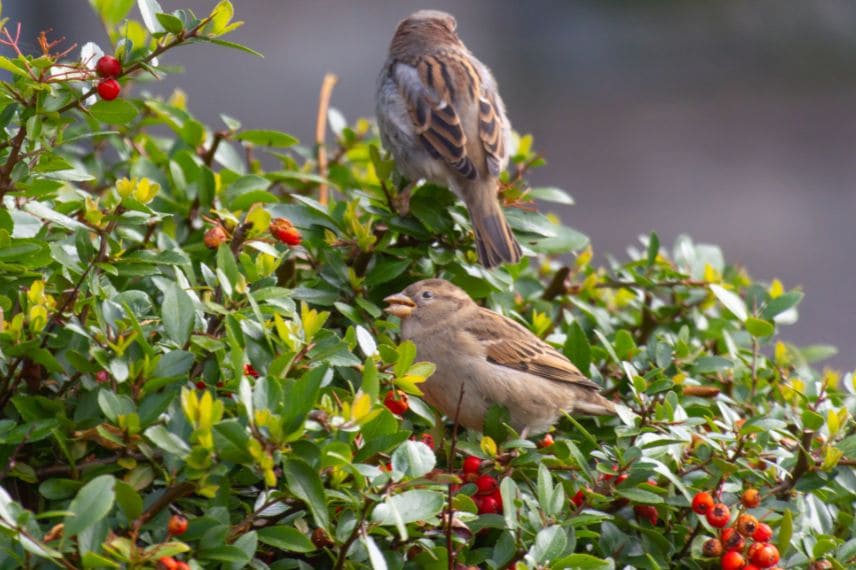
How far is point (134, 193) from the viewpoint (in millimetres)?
2102

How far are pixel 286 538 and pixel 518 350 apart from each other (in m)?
1.18

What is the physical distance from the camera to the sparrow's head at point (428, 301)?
2615 millimetres

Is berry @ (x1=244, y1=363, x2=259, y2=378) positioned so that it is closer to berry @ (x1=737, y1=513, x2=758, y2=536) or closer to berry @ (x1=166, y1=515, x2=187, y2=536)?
berry @ (x1=166, y1=515, x2=187, y2=536)

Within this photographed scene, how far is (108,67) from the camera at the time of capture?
1980 mm

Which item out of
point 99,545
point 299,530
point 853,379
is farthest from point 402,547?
point 853,379

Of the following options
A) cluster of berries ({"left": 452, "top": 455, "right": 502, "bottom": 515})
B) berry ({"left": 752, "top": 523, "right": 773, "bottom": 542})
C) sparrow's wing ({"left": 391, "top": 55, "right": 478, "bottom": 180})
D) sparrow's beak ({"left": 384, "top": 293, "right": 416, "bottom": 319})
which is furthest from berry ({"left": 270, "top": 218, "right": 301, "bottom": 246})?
sparrow's wing ({"left": 391, "top": 55, "right": 478, "bottom": 180})

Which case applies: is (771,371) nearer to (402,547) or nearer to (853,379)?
(853,379)

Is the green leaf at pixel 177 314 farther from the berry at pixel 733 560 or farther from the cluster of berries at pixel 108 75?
the berry at pixel 733 560

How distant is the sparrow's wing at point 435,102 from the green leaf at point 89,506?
191cm

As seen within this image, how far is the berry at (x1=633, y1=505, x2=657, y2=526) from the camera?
215 cm

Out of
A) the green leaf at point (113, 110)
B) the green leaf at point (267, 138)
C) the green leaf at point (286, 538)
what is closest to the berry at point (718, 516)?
the green leaf at point (286, 538)

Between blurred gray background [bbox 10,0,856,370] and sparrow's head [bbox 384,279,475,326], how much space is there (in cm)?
439

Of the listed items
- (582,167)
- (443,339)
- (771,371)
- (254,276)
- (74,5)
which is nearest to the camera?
(254,276)

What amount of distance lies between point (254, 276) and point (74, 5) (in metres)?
5.98
